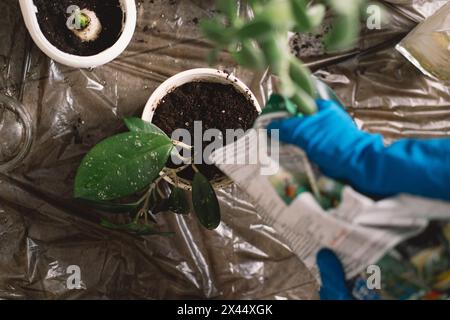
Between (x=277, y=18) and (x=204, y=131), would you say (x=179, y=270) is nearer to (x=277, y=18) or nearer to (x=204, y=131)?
(x=204, y=131)

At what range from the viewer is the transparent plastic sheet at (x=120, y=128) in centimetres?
117

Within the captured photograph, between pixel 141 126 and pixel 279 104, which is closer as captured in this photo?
pixel 279 104

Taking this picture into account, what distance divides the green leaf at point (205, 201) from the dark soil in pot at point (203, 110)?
0.26 feet

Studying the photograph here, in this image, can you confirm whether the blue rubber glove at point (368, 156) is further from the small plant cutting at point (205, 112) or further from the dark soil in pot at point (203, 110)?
the dark soil in pot at point (203, 110)

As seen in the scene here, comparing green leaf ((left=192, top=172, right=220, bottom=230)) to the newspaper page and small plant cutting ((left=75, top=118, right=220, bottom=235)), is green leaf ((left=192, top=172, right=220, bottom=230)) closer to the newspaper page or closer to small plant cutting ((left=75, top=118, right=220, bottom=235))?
small plant cutting ((left=75, top=118, right=220, bottom=235))

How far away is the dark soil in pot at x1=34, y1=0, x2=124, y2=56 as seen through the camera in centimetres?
108

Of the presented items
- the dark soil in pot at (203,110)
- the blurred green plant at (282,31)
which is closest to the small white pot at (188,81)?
the dark soil in pot at (203,110)

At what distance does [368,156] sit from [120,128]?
65cm

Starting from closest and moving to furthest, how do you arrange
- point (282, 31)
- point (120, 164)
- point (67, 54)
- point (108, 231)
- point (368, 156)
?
1. point (282, 31)
2. point (368, 156)
3. point (120, 164)
4. point (67, 54)
5. point (108, 231)

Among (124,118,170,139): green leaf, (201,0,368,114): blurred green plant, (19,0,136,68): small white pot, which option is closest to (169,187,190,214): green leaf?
(124,118,170,139): green leaf

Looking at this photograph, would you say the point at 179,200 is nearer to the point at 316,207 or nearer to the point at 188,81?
the point at 188,81

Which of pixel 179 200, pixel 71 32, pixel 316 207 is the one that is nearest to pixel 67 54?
pixel 71 32

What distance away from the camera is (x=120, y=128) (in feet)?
3.92
